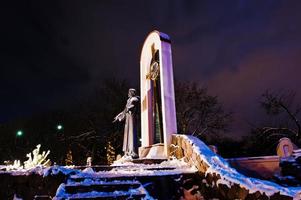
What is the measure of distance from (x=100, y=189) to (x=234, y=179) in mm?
2661

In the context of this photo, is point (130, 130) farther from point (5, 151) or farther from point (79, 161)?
point (5, 151)

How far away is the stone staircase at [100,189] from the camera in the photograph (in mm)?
5164

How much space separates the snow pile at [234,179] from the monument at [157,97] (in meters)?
2.30

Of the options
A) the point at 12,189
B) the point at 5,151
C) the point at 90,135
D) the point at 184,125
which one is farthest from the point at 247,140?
the point at 12,189

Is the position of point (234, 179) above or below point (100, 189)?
above

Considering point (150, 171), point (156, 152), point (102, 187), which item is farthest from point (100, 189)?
point (156, 152)

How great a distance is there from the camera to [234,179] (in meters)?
5.37

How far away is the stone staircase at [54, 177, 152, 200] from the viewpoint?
5164 mm

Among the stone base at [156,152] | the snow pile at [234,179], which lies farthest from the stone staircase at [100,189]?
the stone base at [156,152]

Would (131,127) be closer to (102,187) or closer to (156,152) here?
(156,152)

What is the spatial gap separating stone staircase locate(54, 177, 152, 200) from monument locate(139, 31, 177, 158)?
370 centimetres

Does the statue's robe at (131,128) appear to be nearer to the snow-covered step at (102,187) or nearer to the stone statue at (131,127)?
the stone statue at (131,127)

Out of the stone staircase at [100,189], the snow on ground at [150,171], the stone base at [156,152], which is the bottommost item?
the stone staircase at [100,189]

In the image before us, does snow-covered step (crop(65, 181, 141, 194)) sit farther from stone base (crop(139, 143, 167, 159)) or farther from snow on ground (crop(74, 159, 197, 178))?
stone base (crop(139, 143, 167, 159))
